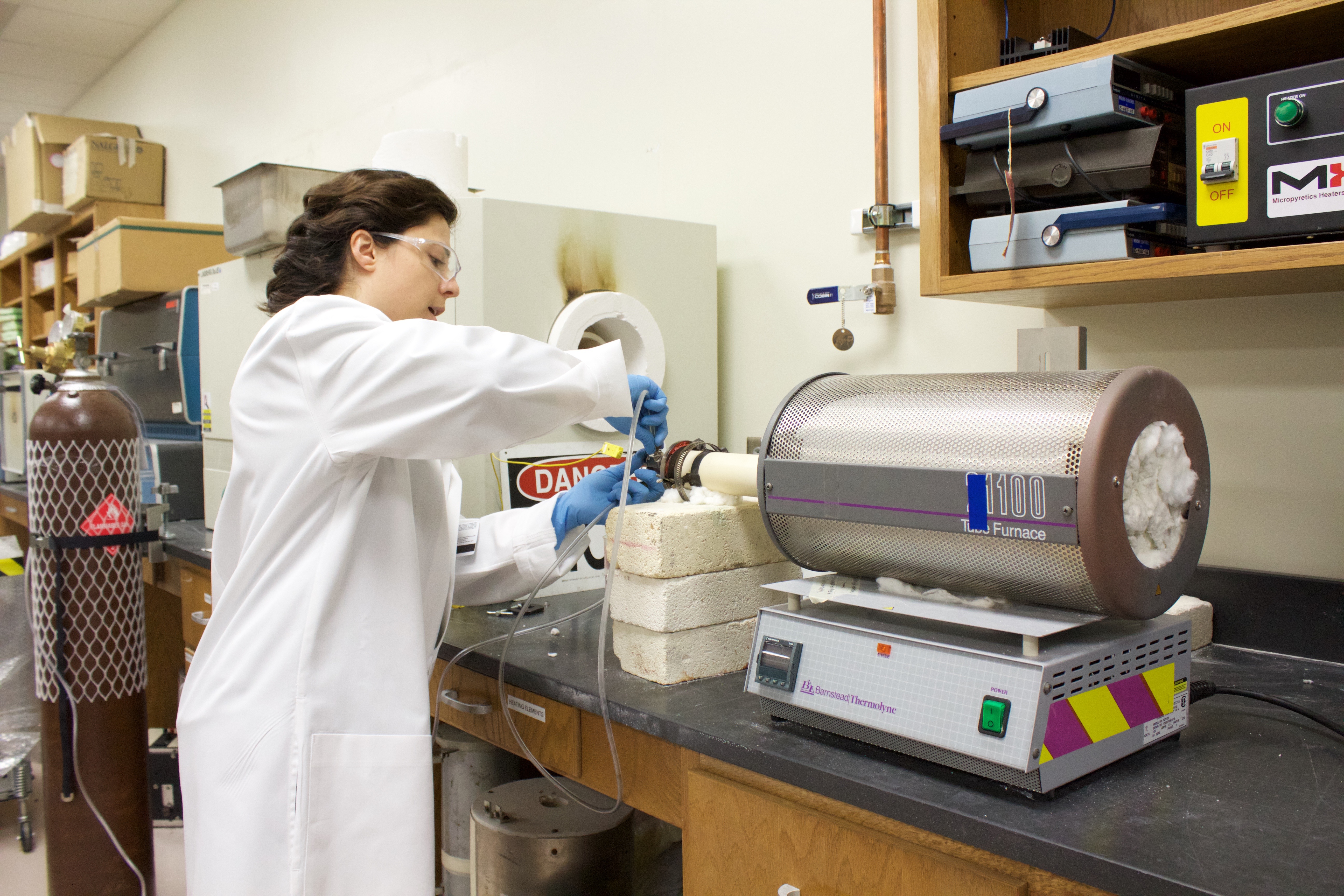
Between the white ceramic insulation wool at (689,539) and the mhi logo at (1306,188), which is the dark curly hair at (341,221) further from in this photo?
the mhi logo at (1306,188)

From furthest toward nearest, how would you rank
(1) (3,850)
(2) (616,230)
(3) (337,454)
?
(1) (3,850)
(2) (616,230)
(3) (337,454)

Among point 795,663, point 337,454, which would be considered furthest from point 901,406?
point 337,454

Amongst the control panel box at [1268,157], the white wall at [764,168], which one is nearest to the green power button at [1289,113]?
the control panel box at [1268,157]

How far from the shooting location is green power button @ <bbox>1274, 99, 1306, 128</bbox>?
113 cm

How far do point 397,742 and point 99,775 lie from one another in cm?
124

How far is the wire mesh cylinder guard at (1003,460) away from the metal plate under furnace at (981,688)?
0.06 m

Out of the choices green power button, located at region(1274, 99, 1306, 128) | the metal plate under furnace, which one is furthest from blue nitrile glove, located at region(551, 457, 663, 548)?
green power button, located at region(1274, 99, 1306, 128)

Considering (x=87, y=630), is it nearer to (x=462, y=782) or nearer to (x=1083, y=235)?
(x=462, y=782)

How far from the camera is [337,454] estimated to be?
4.10 ft

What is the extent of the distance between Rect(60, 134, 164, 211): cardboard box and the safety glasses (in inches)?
177

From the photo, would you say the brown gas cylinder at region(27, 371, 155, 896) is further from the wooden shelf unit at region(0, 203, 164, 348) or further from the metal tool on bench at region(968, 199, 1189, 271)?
the wooden shelf unit at region(0, 203, 164, 348)

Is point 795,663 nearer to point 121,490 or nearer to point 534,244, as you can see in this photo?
point 534,244

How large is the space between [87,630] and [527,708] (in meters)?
1.22

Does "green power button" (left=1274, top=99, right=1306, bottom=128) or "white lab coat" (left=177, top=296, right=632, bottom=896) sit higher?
"green power button" (left=1274, top=99, right=1306, bottom=128)
